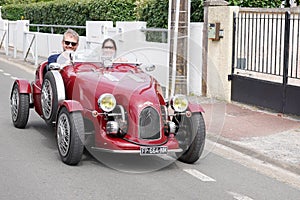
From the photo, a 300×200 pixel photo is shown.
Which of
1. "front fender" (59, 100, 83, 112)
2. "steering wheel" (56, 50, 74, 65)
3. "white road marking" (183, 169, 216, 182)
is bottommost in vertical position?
"white road marking" (183, 169, 216, 182)

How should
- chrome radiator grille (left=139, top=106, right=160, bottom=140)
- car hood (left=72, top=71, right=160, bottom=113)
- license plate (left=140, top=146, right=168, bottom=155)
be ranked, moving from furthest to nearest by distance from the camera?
car hood (left=72, top=71, right=160, bottom=113)
chrome radiator grille (left=139, top=106, right=160, bottom=140)
license plate (left=140, top=146, right=168, bottom=155)

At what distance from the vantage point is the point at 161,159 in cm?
826

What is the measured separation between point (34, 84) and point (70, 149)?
242 cm

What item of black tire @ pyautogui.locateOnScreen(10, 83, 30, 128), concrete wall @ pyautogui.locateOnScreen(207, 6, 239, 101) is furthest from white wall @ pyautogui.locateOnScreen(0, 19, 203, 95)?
black tire @ pyautogui.locateOnScreen(10, 83, 30, 128)

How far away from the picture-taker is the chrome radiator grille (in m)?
7.43

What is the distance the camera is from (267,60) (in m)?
12.5

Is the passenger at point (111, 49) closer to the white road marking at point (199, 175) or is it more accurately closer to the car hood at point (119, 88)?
the car hood at point (119, 88)

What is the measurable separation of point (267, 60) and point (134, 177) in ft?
19.7

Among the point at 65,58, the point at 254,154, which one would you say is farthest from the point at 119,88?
the point at 254,154

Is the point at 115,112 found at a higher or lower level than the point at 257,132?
higher

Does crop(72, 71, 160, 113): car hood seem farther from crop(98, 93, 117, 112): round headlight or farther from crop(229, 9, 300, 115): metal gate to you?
crop(229, 9, 300, 115): metal gate

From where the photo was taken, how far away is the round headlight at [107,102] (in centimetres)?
747

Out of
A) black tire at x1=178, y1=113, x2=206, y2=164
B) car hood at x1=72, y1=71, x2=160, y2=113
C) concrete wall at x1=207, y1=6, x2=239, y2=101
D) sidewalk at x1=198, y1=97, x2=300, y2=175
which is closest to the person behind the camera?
car hood at x1=72, y1=71, x2=160, y2=113

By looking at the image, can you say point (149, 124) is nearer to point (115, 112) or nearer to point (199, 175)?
point (115, 112)
